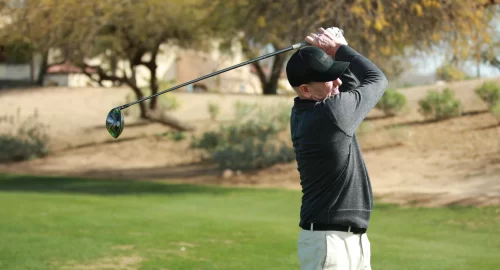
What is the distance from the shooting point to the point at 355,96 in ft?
13.7

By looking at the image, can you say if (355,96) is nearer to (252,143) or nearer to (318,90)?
(318,90)

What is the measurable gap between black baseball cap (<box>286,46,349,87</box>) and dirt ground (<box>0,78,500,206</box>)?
1233 centimetres

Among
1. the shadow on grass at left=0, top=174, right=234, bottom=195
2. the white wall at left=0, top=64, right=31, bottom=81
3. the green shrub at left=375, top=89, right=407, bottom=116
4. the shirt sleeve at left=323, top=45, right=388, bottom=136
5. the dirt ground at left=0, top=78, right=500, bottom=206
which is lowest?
the shadow on grass at left=0, top=174, right=234, bottom=195

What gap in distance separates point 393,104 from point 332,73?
2424cm

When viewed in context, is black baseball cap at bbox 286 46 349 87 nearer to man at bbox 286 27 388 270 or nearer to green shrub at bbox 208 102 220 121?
man at bbox 286 27 388 270

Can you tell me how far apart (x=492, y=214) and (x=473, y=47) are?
6.03 m

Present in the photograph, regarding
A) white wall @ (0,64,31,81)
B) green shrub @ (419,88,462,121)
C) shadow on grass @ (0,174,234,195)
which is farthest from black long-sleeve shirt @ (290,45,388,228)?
white wall @ (0,64,31,81)

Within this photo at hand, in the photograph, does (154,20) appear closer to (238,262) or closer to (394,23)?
(394,23)

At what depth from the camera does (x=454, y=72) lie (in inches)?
786

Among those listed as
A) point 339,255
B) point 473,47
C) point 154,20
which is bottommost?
point 339,255

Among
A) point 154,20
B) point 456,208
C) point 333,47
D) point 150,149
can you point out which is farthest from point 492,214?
point 150,149

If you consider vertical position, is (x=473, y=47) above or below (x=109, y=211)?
above

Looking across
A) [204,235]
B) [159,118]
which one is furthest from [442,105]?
[204,235]

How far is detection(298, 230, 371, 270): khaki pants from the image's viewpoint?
4.18m
